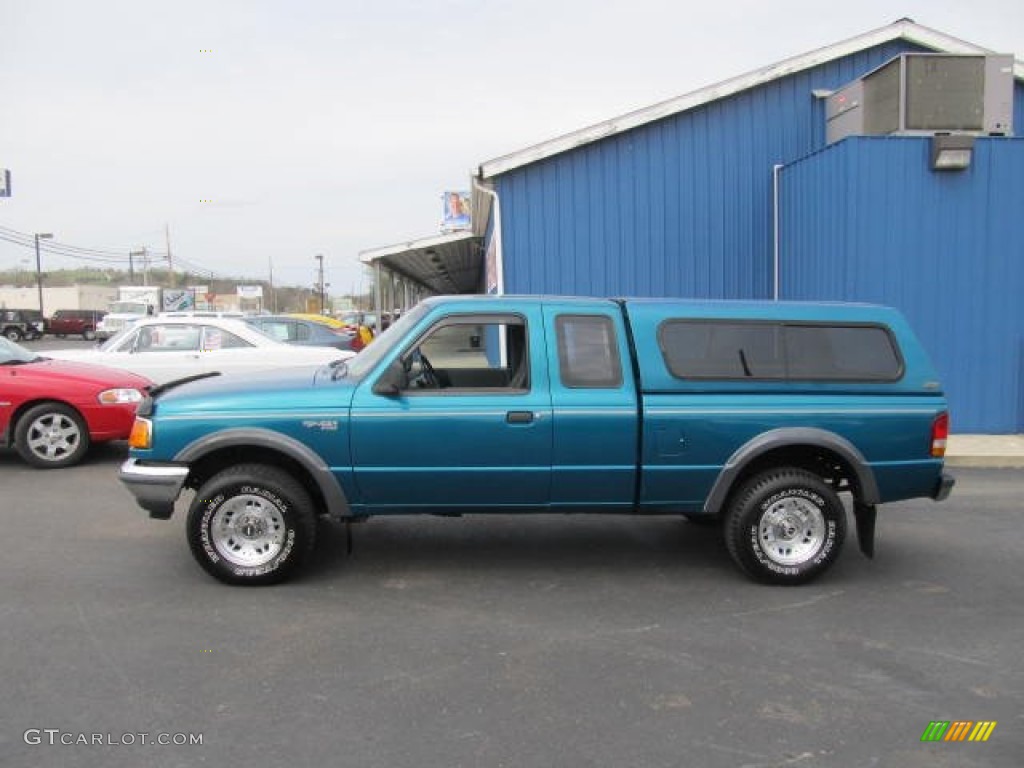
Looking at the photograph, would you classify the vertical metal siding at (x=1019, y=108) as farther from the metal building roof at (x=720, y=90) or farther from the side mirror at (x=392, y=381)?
the side mirror at (x=392, y=381)

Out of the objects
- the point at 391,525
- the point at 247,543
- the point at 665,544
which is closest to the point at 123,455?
the point at 391,525

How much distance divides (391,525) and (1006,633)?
4.03m

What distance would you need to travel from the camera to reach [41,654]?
4.02 meters

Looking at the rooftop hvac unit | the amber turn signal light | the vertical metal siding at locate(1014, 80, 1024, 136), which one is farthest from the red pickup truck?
the amber turn signal light

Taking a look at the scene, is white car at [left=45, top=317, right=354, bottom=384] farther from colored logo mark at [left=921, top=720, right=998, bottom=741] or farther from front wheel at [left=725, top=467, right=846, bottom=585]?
colored logo mark at [left=921, top=720, right=998, bottom=741]

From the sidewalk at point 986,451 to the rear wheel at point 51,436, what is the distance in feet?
29.2

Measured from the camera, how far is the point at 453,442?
487 cm

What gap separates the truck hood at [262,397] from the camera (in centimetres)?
488

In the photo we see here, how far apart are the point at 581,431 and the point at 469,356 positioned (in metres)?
1.35

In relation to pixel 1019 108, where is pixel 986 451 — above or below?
below

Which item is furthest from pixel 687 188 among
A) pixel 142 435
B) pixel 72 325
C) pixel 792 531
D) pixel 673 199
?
pixel 72 325

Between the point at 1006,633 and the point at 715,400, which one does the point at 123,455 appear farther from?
the point at 1006,633

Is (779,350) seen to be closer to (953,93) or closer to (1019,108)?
(953,93)

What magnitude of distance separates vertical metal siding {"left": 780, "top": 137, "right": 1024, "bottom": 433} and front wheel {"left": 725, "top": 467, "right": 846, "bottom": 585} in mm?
6094
